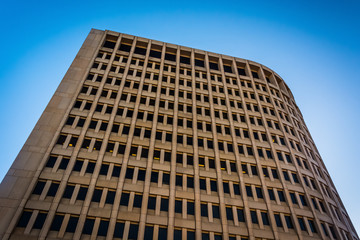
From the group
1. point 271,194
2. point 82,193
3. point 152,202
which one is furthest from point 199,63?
point 82,193

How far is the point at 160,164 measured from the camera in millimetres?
28484

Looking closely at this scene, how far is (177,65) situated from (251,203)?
26.4 m

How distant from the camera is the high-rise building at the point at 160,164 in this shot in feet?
76.7

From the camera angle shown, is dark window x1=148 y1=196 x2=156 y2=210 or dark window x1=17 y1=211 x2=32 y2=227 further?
dark window x1=148 y1=196 x2=156 y2=210

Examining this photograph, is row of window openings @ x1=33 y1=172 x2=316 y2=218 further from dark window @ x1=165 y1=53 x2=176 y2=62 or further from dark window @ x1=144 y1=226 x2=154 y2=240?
dark window @ x1=165 y1=53 x2=176 y2=62

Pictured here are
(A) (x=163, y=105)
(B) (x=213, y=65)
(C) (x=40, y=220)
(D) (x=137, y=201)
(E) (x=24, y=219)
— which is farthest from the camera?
(B) (x=213, y=65)

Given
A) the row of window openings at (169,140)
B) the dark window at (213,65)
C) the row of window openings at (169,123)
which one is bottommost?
the row of window openings at (169,140)

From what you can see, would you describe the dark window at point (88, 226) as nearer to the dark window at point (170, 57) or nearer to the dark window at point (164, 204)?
the dark window at point (164, 204)

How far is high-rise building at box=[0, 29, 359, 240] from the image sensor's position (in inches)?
920

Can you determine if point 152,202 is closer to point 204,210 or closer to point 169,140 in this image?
point 204,210

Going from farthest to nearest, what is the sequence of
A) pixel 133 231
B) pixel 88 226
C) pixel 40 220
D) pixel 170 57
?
pixel 170 57
pixel 133 231
pixel 88 226
pixel 40 220

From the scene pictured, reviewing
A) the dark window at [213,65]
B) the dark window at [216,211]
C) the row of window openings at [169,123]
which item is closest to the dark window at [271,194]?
the dark window at [216,211]

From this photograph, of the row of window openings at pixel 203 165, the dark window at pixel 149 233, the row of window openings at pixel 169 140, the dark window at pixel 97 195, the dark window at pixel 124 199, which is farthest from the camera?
the row of window openings at pixel 169 140

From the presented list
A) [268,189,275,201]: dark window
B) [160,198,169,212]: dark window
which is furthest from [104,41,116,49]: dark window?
[268,189,275,201]: dark window
